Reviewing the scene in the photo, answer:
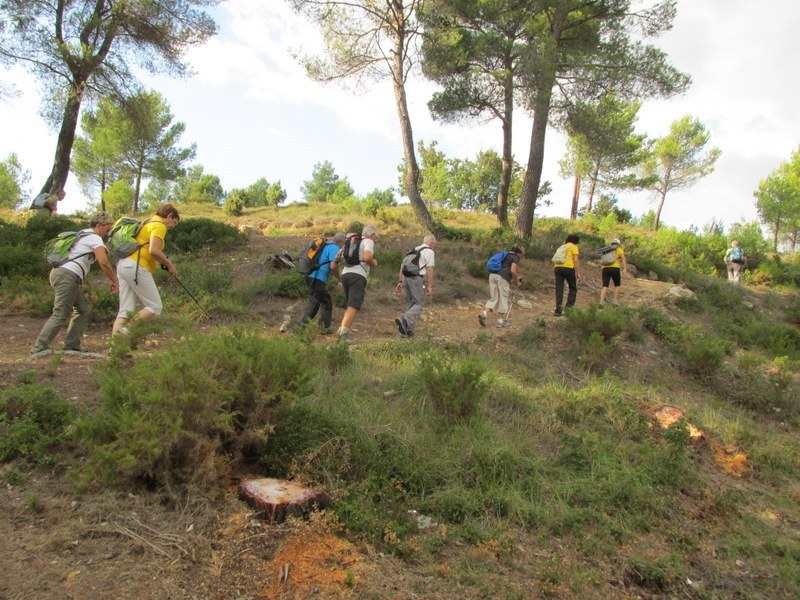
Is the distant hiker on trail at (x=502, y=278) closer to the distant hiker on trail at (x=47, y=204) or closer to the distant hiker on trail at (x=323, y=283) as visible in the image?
the distant hiker on trail at (x=323, y=283)

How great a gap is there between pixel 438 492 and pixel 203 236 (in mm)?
8838

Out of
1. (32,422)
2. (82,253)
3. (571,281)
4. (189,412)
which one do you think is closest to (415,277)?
(571,281)

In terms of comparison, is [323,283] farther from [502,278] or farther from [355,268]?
[502,278]

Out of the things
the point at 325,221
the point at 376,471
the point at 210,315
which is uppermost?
the point at 325,221

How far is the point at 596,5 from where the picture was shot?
13477 millimetres

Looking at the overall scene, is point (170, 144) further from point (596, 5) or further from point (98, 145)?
A: point (596, 5)

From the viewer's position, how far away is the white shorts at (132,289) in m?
5.55

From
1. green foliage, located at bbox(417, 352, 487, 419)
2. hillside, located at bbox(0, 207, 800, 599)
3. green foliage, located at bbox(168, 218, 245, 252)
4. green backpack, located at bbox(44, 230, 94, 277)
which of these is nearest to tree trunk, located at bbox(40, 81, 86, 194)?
green foliage, located at bbox(168, 218, 245, 252)

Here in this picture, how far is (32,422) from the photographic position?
141 inches

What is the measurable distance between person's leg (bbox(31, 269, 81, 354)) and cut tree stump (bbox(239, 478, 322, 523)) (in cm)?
327

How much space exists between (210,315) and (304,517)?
5129 millimetres

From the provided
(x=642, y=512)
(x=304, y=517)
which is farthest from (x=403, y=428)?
(x=642, y=512)

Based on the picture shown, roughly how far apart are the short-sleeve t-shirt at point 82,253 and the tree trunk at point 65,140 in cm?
903

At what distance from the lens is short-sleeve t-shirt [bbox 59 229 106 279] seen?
5523mm
